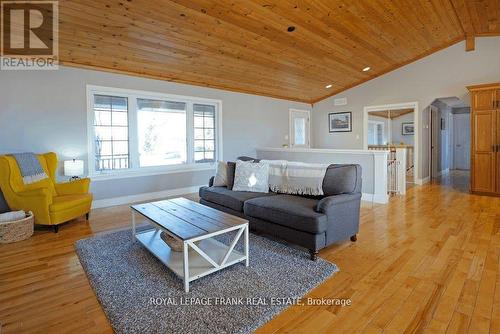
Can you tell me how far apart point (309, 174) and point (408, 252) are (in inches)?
51.4

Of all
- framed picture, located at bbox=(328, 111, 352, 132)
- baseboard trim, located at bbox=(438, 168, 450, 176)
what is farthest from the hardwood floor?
baseboard trim, located at bbox=(438, 168, 450, 176)

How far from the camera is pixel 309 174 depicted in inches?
135

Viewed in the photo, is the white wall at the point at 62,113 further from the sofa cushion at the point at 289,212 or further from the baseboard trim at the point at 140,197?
the sofa cushion at the point at 289,212

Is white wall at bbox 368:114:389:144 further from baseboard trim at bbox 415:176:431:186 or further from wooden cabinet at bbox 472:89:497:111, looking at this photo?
wooden cabinet at bbox 472:89:497:111

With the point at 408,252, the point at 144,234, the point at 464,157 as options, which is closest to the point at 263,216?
the point at 144,234

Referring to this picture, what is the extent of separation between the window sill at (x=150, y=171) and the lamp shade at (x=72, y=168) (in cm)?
53

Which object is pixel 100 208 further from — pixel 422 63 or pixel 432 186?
pixel 422 63

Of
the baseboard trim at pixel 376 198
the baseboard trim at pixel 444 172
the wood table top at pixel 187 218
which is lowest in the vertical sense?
the baseboard trim at pixel 376 198

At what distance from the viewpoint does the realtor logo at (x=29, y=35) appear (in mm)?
3174

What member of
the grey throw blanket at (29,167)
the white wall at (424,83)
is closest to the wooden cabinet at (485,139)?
the white wall at (424,83)

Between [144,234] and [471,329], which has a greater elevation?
[144,234]

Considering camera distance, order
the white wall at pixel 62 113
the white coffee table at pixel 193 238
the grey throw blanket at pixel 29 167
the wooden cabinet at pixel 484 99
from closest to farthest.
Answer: the white coffee table at pixel 193 238 → the grey throw blanket at pixel 29 167 → the white wall at pixel 62 113 → the wooden cabinet at pixel 484 99

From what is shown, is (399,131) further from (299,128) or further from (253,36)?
(253,36)

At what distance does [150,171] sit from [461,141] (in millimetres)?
9984
